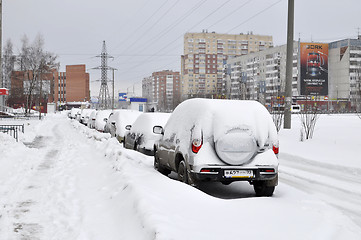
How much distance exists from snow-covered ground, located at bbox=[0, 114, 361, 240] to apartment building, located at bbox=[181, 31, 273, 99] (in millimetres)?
148206

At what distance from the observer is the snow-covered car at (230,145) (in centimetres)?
625

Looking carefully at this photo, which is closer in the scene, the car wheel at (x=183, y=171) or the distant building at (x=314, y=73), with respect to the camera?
the car wheel at (x=183, y=171)

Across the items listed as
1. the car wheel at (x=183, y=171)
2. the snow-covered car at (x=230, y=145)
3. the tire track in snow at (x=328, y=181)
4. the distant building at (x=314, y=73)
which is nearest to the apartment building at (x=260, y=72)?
the distant building at (x=314, y=73)

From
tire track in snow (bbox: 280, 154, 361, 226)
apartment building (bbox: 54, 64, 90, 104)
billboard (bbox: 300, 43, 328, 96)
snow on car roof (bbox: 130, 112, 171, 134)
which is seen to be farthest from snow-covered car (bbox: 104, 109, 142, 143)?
apartment building (bbox: 54, 64, 90, 104)

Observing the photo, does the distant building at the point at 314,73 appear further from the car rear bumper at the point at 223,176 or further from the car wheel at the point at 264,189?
the car rear bumper at the point at 223,176

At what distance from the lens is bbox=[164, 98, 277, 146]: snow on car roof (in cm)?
628

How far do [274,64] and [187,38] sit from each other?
51.5 meters

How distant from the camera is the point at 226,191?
24.2 ft

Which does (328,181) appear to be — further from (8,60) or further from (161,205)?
(8,60)

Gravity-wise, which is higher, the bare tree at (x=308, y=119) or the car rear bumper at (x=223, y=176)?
the bare tree at (x=308, y=119)

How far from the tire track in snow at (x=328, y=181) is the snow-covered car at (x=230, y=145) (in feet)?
3.80

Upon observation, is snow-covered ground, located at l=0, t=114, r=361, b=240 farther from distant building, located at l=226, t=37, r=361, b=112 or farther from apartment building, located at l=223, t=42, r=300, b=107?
apartment building, located at l=223, t=42, r=300, b=107

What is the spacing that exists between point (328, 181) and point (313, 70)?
98.3m

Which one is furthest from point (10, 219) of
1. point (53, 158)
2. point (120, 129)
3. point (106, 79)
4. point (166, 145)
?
point (106, 79)
